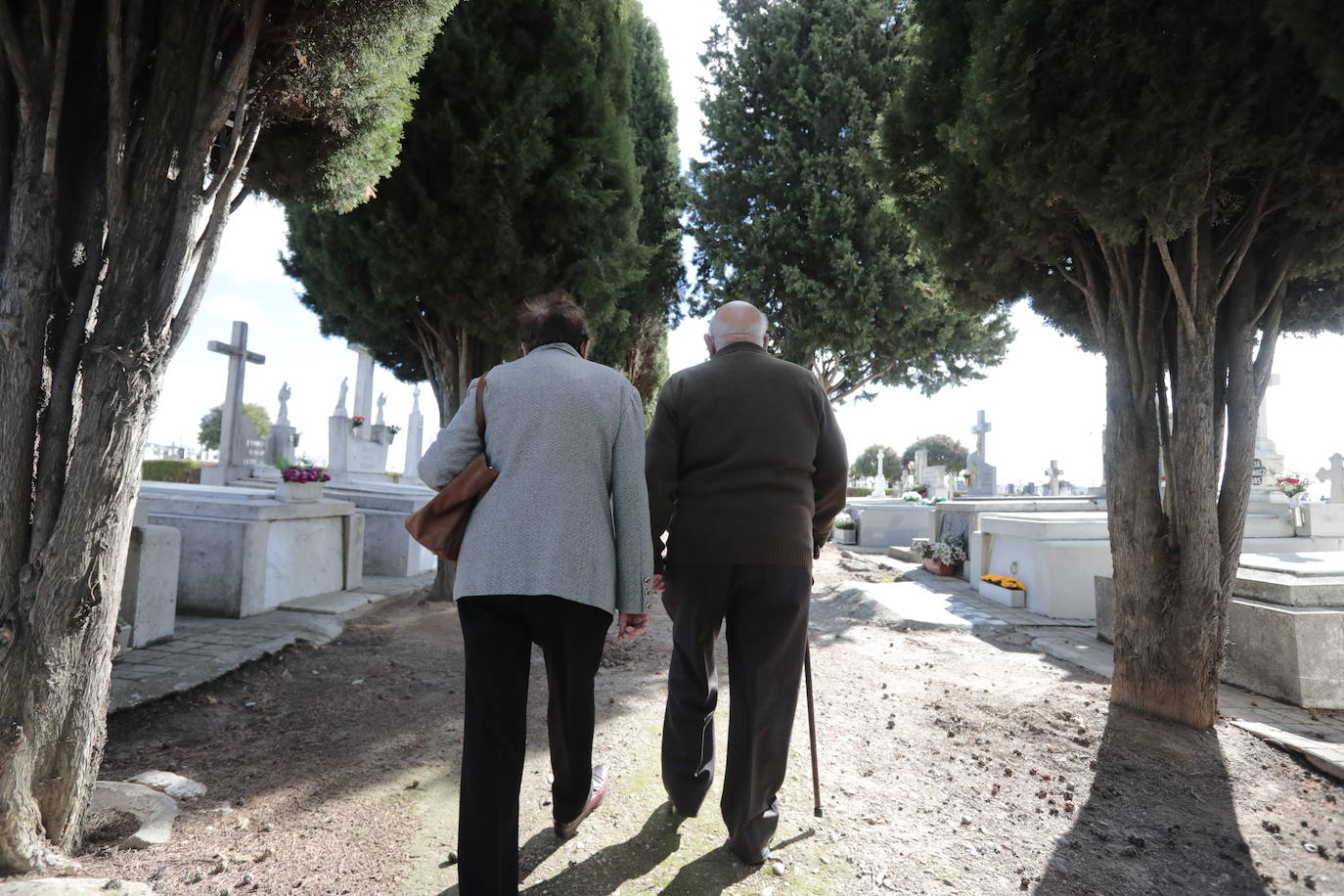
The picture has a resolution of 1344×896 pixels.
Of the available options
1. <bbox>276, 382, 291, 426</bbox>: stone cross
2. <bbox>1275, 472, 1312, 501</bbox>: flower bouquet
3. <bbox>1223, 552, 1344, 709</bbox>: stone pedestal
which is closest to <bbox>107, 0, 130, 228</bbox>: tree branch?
<bbox>1223, 552, 1344, 709</bbox>: stone pedestal

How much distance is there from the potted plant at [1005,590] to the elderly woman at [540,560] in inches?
273

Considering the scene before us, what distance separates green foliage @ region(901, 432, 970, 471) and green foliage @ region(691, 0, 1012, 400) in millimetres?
45991

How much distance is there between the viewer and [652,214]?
12758 millimetres

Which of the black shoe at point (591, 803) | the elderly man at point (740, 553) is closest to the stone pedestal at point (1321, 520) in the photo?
→ the elderly man at point (740, 553)

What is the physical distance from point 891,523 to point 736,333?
1437cm

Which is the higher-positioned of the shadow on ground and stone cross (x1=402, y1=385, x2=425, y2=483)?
stone cross (x1=402, y1=385, x2=425, y2=483)

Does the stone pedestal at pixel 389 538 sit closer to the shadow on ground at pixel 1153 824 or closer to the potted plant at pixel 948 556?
the potted plant at pixel 948 556

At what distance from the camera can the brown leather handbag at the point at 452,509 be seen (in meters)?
2.20

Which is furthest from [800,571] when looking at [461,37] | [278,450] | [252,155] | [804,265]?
[278,450]

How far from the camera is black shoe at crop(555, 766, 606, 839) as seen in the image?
8.55 feet

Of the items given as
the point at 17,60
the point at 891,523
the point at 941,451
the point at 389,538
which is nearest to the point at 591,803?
the point at 17,60

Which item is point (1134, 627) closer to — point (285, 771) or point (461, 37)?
point (285, 771)

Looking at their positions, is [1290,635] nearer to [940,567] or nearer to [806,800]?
[806,800]

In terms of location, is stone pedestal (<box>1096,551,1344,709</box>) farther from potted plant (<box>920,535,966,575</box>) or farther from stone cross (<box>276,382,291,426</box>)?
stone cross (<box>276,382,291,426</box>)
